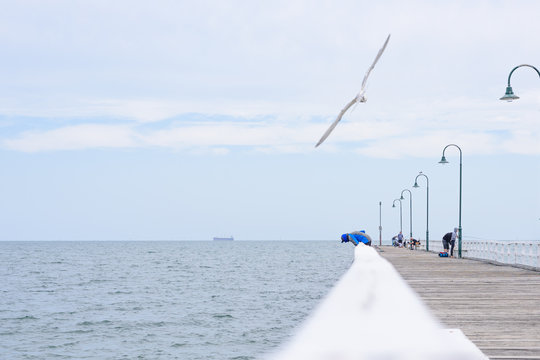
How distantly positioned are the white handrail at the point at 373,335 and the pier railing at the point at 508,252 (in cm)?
2238

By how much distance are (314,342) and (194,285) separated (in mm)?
58016

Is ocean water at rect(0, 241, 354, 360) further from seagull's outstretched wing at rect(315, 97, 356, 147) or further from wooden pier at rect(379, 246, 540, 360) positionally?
seagull's outstretched wing at rect(315, 97, 356, 147)

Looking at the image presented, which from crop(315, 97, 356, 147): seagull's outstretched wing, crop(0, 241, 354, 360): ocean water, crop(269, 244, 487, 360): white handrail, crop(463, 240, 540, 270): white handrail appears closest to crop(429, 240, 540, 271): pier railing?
crop(463, 240, 540, 270): white handrail

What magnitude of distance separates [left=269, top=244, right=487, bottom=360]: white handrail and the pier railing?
2238 cm

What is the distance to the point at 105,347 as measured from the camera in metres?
29.0

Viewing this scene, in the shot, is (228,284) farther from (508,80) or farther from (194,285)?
(508,80)

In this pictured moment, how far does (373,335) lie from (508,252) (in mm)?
28423

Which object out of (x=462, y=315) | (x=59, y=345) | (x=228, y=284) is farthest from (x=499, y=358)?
(x=228, y=284)

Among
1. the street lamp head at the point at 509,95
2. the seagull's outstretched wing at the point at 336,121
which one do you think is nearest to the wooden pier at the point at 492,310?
the seagull's outstretched wing at the point at 336,121

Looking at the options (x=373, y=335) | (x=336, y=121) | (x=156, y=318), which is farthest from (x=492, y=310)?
(x=156, y=318)

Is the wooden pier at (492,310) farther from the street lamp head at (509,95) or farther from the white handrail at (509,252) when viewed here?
the street lamp head at (509,95)

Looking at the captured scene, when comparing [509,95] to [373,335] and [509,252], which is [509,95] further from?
[373,335]

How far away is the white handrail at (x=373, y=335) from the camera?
1.46 metres

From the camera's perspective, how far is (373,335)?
63.4 inches
